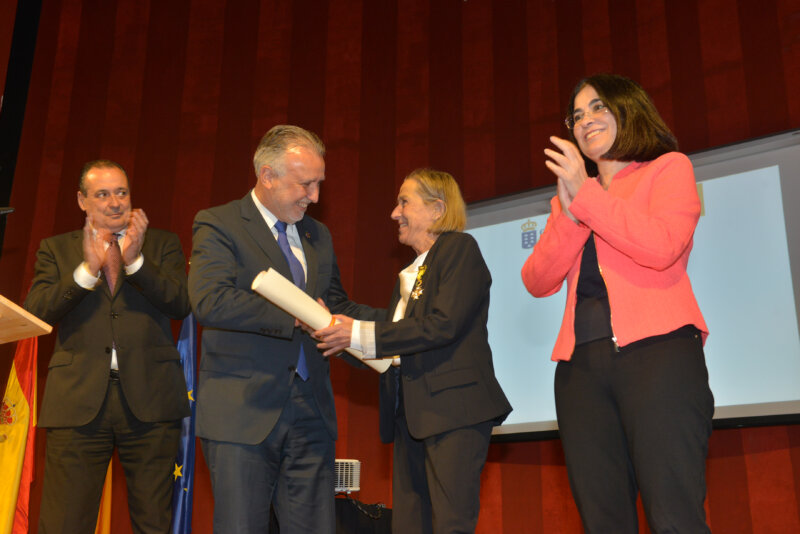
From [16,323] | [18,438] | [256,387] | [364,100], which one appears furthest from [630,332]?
[364,100]

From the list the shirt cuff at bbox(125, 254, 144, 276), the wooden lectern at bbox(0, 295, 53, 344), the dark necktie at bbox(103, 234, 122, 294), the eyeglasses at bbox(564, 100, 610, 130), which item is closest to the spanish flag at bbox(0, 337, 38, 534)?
the dark necktie at bbox(103, 234, 122, 294)

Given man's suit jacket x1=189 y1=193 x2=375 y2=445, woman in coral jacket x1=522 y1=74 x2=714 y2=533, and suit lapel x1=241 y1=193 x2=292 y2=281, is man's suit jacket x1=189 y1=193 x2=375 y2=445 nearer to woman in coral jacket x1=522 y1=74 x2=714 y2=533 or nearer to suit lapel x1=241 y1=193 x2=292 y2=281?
suit lapel x1=241 y1=193 x2=292 y2=281

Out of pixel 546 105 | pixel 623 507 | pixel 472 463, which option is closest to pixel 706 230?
pixel 546 105

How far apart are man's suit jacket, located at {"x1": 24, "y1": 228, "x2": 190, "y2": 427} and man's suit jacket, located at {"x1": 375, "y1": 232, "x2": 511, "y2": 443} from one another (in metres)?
0.94

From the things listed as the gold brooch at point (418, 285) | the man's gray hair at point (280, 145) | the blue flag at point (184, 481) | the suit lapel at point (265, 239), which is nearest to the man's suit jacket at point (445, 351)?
the gold brooch at point (418, 285)

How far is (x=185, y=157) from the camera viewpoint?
473 centimetres

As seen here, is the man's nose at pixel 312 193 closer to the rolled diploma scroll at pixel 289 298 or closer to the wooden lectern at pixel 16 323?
the rolled diploma scroll at pixel 289 298

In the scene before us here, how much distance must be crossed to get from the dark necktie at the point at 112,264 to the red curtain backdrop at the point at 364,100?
1694 mm

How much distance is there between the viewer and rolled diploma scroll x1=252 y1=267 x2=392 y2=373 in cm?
193

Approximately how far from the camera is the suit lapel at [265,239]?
7.16ft

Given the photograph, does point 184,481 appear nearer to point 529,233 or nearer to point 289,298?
point 289,298

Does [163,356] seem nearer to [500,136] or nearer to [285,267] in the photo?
[285,267]

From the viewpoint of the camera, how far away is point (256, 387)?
6.57 feet

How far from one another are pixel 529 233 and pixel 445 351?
188 cm
